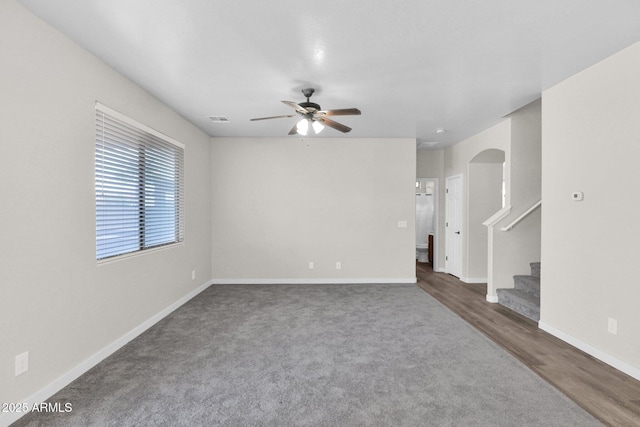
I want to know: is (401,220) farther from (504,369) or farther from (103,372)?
(103,372)

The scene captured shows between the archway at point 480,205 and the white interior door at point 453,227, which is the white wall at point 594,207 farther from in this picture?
the white interior door at point 453,227

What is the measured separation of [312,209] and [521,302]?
342 cm

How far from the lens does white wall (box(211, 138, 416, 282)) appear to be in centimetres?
548

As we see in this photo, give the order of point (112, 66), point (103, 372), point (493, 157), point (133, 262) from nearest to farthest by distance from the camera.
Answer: point (103, 372)
point (112, 66)
point (133, 262)
point (493, 157)

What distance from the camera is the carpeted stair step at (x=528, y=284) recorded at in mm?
4020

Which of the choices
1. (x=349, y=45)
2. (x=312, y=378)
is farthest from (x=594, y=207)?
(x=312, y=378)

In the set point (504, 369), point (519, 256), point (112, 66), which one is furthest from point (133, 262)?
point (519, 256)

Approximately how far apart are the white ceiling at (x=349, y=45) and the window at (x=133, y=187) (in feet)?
1.85

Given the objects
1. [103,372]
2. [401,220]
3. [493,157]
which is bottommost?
[103,372]

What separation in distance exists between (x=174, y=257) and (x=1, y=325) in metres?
2.25

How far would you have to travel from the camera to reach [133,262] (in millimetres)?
3137

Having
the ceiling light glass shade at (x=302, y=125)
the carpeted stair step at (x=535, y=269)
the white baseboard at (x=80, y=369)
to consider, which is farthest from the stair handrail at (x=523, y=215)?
the white baseboard at (x=80, y=369)

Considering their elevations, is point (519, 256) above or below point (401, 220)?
below

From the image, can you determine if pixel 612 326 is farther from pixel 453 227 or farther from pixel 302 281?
pixel 302 281
